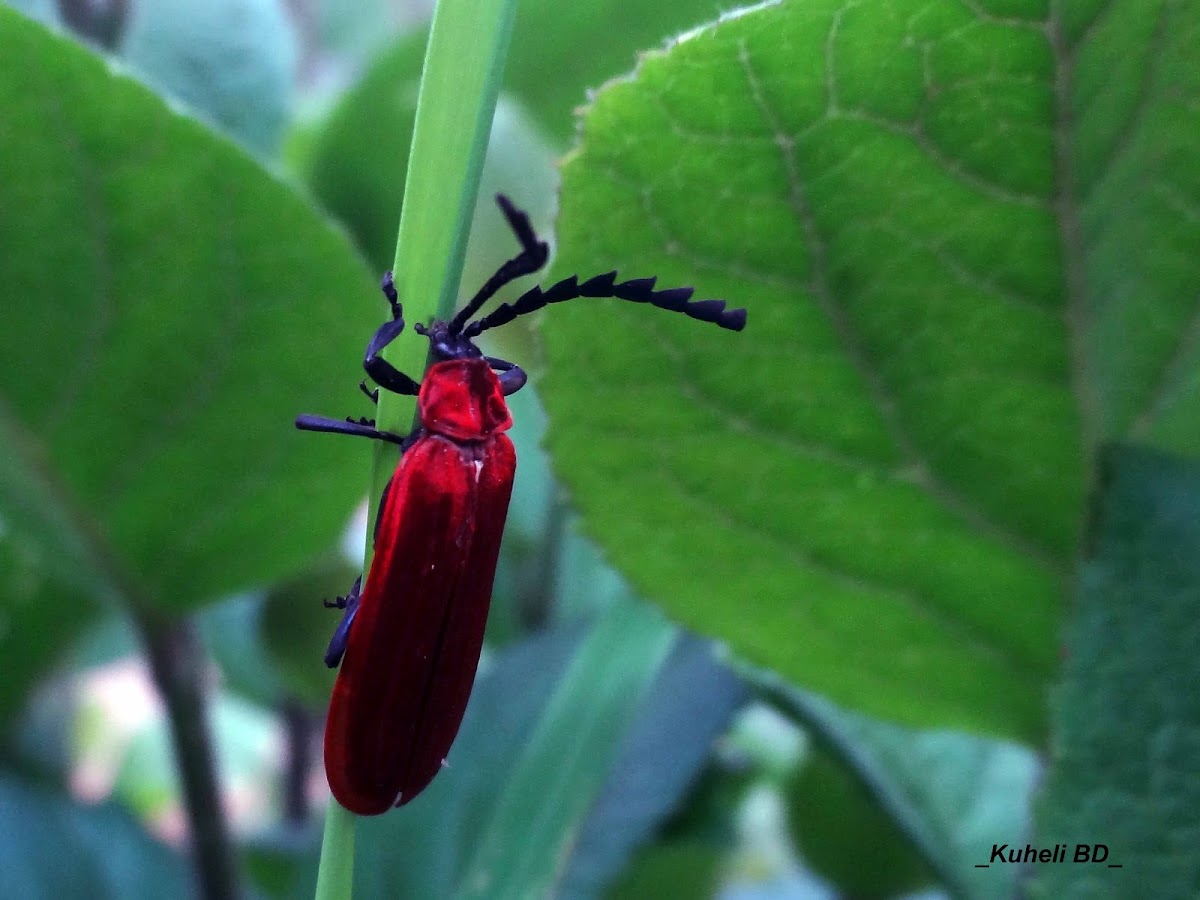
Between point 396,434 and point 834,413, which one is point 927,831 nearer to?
point 834,413

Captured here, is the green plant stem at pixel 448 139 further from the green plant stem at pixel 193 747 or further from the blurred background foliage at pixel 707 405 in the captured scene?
the green plant stem at pixel 193 747

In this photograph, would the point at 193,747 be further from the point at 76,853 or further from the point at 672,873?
the point at 672,873

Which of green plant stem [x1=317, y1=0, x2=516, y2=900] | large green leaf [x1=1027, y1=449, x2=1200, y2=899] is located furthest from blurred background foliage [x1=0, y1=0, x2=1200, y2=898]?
green plant stem [x1=317, y1=0, x2=516, y2=900]

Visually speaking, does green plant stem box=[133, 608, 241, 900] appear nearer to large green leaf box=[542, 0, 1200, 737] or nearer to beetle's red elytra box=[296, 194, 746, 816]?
beetle's red elytra box=[296, 194, 746, 816]

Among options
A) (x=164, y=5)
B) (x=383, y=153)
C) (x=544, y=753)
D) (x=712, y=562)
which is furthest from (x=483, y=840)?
(x=164, y=5)

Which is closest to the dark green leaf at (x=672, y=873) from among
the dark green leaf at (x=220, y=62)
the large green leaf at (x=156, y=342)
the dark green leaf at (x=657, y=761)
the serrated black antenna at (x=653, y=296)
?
the dark green leaf at (x=657, y=761)

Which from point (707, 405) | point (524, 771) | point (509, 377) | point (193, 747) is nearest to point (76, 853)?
point (193, 747)
